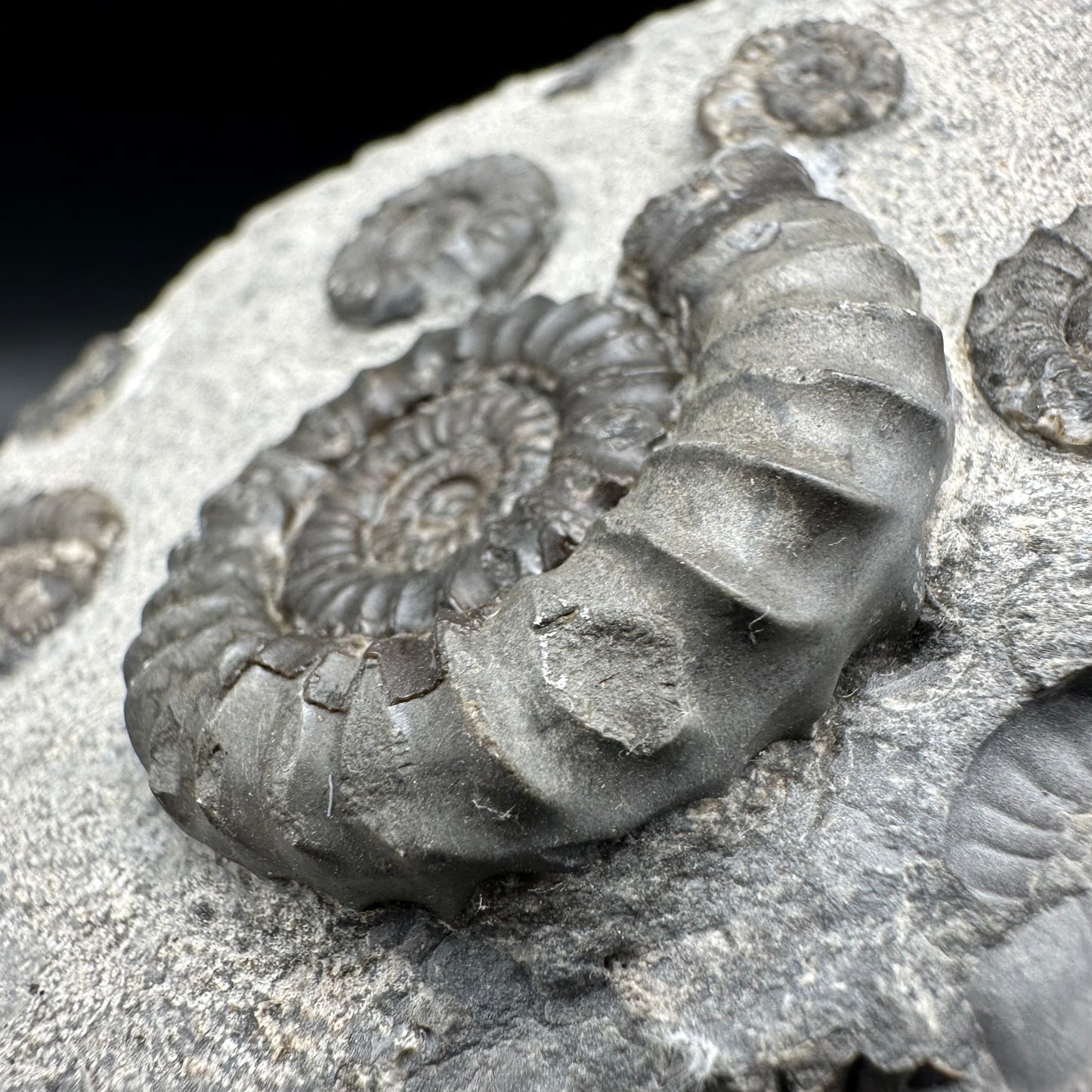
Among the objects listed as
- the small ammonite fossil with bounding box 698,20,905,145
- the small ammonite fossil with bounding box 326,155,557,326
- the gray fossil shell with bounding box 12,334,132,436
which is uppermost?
the small ammonite fossil with bounding box 698,20,905,145

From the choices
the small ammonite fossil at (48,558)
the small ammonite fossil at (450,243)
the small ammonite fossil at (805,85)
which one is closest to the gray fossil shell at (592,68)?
the small ammonite fossil at (450,243)

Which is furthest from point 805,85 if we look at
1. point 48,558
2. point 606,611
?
point 48,558

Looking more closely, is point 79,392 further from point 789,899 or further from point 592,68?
point 789,899

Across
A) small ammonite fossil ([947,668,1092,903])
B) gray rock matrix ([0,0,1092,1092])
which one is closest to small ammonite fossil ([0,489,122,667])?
gray rock matrix ([0,0,1092,1092])

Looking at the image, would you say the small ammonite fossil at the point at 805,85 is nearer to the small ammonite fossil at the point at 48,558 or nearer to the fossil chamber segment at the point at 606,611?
the fossil chamber segment at the point at 606,611

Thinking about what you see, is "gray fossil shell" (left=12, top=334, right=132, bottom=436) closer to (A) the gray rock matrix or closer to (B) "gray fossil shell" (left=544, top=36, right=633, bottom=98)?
(A) the gray rock matrix

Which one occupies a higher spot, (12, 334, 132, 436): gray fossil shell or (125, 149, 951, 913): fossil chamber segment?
(125, 149, 951, 913): fossil chamber segment
